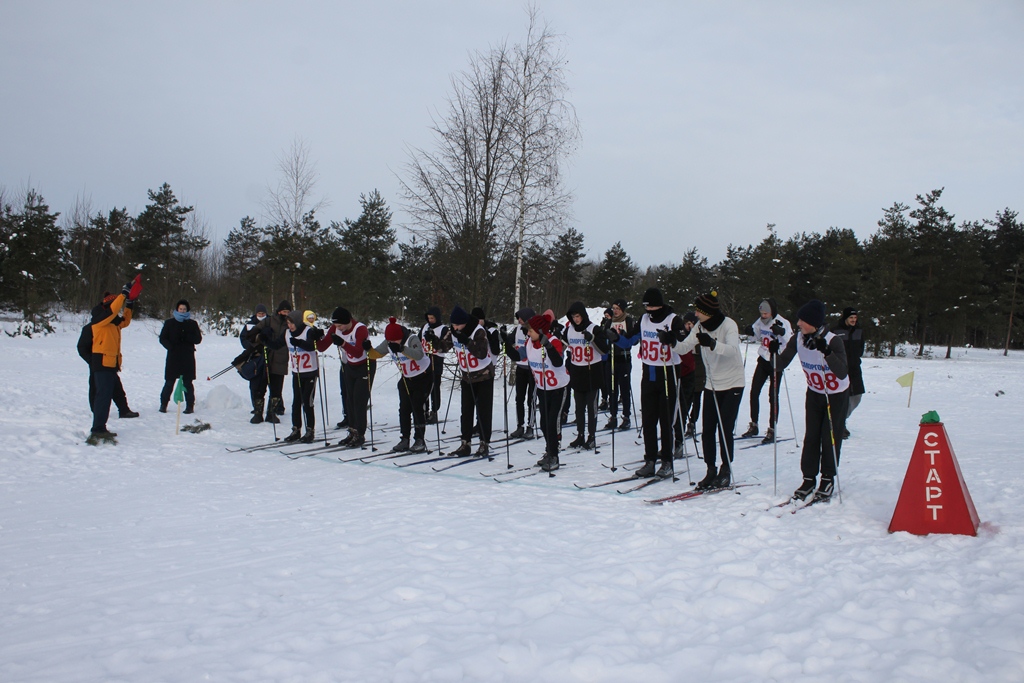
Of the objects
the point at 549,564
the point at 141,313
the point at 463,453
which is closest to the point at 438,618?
the point at 549,564

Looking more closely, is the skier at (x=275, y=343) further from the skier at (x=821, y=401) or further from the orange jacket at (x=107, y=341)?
the skier at (x=821, y=401)

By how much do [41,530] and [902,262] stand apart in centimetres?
3937

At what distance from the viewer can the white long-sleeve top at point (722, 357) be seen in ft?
19.3

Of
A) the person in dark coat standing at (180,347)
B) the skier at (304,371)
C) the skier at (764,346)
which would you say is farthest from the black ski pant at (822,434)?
the person in dark coat standing at (180,347)

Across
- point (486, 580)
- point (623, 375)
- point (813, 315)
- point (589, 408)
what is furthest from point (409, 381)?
point (813, 315)

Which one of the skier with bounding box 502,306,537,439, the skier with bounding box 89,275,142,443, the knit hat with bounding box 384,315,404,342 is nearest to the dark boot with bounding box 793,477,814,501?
the skier with bounding box 502,306,537,439

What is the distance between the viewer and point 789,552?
4141mm

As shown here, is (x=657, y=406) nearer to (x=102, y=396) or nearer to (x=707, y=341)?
(x=707, y=341)

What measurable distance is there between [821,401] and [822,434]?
30 centimetres

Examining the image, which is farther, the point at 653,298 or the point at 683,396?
the point at 683,396

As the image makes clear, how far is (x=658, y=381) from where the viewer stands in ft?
21.3

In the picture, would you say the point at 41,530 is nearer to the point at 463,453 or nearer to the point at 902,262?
the point at 463,453

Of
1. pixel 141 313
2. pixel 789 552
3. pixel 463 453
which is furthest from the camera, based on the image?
pixel 141 313

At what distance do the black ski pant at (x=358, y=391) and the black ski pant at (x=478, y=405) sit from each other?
146 cm
